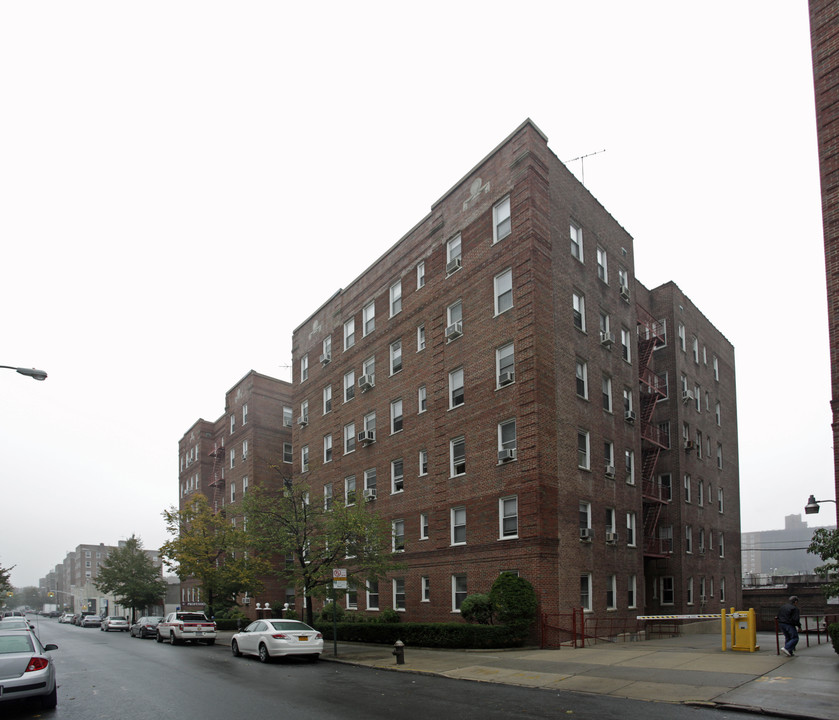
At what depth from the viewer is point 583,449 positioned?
28.7 metres

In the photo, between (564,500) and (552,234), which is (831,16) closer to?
(552,234)

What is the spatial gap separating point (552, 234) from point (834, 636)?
677 inches

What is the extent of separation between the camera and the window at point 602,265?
1265 inches

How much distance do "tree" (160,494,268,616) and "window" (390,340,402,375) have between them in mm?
12094

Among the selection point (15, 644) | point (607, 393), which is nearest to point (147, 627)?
point (607, 393)

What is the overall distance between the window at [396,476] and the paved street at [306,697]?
12738 millimetres

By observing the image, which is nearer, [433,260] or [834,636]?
[834,636]

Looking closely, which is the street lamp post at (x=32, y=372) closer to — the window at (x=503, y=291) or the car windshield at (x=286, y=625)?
the car windshield at (x=286, y=625)

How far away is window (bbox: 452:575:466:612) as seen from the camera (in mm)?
28078

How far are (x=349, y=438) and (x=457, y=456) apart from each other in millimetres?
10586

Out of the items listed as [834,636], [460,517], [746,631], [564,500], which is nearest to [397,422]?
[460,517]

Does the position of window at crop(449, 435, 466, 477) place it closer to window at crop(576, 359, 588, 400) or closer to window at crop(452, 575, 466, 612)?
window at crop(452, 575, 466, 612)

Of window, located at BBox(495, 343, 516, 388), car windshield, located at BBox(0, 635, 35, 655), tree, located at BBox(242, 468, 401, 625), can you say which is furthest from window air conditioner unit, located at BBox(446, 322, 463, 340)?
car windshield, located at BBox(0, 635, 35, 655)

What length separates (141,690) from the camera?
52.5ft
